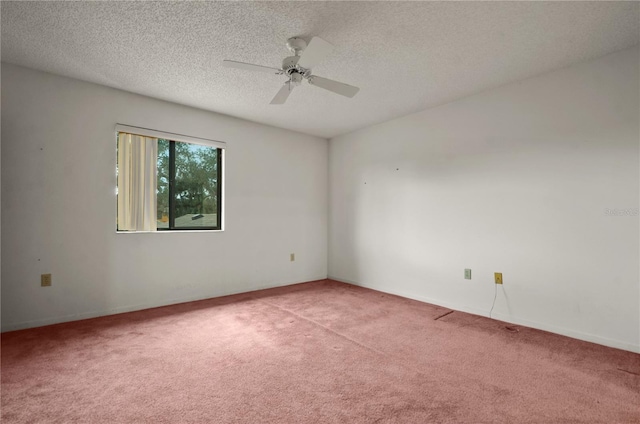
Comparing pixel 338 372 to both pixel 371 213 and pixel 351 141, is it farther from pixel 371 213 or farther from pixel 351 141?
pixel 351 141

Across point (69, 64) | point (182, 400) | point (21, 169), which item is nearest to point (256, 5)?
point (69, 64)

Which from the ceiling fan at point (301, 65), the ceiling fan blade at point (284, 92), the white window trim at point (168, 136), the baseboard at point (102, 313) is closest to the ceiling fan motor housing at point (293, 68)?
the ceiling fan at point (301, 65)

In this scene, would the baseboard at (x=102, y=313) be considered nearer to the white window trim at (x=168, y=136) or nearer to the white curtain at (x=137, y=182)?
the white curtain at (x=137, y=182)

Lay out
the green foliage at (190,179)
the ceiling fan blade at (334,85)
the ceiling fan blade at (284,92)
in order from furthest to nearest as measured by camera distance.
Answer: the green foliage at (190,179) → the ceiling fan blade at (284,92) → the ceiling fan blade at (334,85)

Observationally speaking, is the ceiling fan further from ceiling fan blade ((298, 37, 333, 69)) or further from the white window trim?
the white window trim

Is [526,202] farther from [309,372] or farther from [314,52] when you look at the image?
[309,372]

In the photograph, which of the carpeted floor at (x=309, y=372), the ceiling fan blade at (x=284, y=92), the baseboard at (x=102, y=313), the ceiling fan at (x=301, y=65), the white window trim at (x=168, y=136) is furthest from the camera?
the white window trim at (x=168, y=136)

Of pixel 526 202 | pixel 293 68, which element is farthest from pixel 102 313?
pixel 526 202

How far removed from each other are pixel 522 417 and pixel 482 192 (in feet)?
7.27

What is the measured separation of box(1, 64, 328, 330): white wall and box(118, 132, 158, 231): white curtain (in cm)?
11

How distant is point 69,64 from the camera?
266 cm

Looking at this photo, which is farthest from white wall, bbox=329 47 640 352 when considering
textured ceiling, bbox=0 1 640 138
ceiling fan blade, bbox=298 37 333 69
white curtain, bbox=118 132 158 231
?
white curtain, bbox=118 132 158 231

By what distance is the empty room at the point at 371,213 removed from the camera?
1871 millimetres

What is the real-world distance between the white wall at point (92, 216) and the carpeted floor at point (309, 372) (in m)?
0.34
